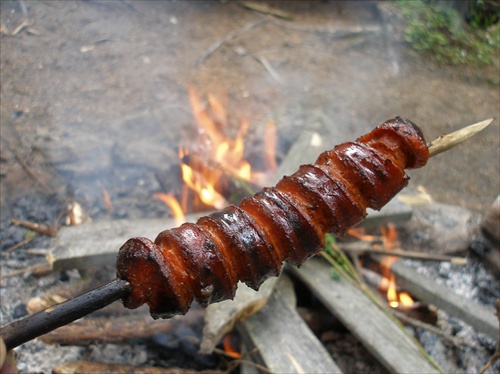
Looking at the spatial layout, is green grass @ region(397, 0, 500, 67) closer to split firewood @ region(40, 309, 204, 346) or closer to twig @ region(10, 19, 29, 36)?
split firewood @ region(40, 309, 204, 346)

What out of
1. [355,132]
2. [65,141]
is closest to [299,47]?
[355,132]

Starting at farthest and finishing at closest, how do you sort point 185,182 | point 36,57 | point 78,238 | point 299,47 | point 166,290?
point 299,47
point 36,57
point 185,182
point 78,238
point 166,290

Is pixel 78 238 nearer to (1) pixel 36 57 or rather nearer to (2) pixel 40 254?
(2) pixel 40 254

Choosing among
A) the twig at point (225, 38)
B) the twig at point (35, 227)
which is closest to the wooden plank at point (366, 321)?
the twig at point (35, 227)

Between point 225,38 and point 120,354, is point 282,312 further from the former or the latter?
point 225,38

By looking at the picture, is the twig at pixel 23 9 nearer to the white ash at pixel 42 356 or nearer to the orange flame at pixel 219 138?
the orange flame at pixel 219 138
